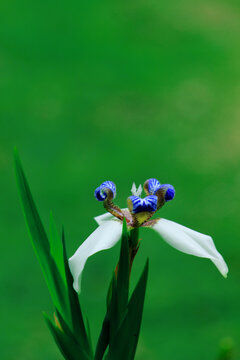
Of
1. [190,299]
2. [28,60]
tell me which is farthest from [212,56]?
[190,299]

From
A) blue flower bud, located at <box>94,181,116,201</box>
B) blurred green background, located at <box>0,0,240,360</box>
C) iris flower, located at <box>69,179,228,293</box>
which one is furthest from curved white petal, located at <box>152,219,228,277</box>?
blurred green background, located at <box>0,0,240,360</box>

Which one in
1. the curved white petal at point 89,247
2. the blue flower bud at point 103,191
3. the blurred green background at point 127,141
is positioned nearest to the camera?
the curved white petal at point 89,247

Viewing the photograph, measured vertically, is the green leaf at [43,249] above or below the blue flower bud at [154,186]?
below

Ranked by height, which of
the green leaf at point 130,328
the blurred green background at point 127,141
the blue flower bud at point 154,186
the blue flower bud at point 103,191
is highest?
the blue flower bud at point 154,186

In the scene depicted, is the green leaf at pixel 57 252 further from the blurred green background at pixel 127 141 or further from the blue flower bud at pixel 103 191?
the blurred green background at pixel 127 141

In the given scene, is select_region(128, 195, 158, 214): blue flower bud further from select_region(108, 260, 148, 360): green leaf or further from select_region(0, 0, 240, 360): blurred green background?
select_region(0, 0, 240, 360): blurred green background

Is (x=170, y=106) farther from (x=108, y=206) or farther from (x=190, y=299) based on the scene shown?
(x=108, y=206)

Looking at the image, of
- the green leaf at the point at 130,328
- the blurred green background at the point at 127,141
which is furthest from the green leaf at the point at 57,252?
the blurred green background at the point at 127,141

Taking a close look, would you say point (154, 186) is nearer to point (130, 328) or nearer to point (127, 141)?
point (130, 328)
